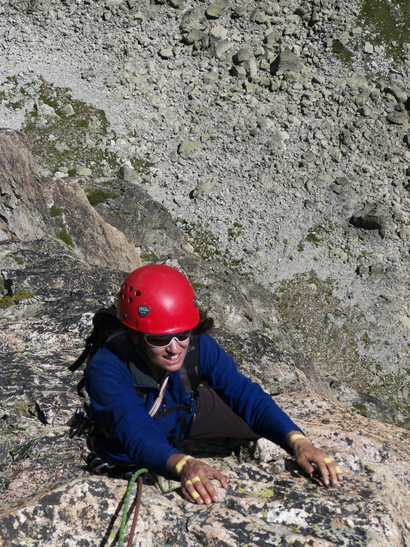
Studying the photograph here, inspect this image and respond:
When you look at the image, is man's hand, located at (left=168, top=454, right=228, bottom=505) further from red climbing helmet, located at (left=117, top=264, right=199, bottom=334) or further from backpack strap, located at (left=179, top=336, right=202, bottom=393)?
red climbing helmet, located at (left=117, top=264, right=199, bottom=334)

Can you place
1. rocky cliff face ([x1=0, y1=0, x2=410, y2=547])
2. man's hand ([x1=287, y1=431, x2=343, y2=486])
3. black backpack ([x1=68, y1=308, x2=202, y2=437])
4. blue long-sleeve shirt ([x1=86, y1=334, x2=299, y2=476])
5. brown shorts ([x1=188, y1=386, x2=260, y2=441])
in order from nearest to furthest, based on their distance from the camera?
blue long-sleeve shirt ([x1=86, y1=334, x2=299, y2=476])
man's hand ([x1=287, y1=431, x2=343, y2=486])
black backpack ([x1=68, y1=308, x2=202, y2=437])
brown shorts ([x1=188, y1=386, x2=260, y2=441])
rocky cliff face ([x1=0, y1=0, x2=410, y2=547])

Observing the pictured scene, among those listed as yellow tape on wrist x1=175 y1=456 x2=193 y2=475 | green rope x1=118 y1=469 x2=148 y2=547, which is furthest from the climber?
green rope x1=118 y1=469 x2=148 y2=547

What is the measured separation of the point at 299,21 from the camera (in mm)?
45031

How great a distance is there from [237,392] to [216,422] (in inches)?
23.7

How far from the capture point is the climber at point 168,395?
212 inches

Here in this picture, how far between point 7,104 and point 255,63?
1846 cm

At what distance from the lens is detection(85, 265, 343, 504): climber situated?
5.38 metres

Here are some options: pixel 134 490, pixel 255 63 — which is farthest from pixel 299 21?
pixel 134 490

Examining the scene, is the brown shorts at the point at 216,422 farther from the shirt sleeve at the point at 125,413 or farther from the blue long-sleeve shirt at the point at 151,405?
the shirt sleeve at the point at 125,413

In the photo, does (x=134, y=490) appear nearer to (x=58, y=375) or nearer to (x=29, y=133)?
(x=58, y=375)

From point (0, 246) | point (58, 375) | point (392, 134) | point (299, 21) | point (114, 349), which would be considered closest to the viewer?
point (114, 349)

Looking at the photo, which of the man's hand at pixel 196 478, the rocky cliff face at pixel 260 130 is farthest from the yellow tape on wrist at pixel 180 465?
the rocky cliff face at pixel 260 130

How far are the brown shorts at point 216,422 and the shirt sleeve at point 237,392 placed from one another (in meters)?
0.26

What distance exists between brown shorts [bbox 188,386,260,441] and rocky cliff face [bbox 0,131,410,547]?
19 centimetres
